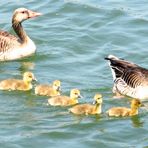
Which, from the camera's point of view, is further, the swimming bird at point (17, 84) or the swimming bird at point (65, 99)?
the swimming bird at point (17, 84)

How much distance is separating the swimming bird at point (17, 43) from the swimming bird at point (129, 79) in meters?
2.72

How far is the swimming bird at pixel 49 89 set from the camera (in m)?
14.4

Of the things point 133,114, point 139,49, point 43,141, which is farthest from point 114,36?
point 43,141

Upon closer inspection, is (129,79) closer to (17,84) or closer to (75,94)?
(75,94)

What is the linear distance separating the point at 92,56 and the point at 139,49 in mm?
1109

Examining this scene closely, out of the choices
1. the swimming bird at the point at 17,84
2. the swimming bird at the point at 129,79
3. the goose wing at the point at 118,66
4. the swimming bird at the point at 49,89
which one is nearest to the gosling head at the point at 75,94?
the swimming bird at the point at 49,89

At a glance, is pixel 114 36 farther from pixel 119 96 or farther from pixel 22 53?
pixel 119 96

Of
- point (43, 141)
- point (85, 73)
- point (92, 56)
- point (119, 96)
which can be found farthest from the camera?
point (92, 56)

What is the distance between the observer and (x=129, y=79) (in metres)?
15.3

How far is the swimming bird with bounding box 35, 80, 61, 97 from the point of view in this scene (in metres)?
14.4


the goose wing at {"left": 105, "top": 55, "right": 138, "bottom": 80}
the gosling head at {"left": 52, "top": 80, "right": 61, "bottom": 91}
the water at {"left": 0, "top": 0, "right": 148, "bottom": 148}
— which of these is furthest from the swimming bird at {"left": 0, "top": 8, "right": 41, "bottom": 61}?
the gosling head at {"left": 52, "top": 80, "right": 61, "bottom": 91}

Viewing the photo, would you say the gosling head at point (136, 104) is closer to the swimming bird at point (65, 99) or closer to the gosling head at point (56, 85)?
the swimming bird at point (65, 99)

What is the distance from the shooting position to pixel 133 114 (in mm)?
13727

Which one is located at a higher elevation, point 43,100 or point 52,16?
point 52,16
